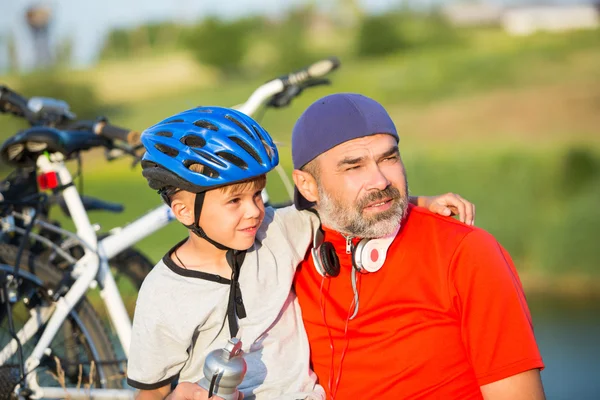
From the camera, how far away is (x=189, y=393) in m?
2.46

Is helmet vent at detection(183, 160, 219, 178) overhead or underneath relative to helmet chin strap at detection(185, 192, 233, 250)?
overhead

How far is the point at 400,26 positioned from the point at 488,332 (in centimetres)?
2490

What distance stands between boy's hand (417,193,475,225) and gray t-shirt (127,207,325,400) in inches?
17.6

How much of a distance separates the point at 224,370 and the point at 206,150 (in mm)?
726

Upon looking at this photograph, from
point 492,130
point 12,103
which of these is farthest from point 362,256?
point 492,130

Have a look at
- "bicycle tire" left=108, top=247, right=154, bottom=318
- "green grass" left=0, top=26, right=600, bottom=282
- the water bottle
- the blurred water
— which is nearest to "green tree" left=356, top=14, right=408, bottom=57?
"green grass" left=0, top=26, right=600, bottom=282

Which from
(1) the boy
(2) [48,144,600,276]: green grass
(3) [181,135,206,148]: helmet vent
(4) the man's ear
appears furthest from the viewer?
(2) [48,144,600,276]: green grass

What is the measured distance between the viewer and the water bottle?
2.31 m

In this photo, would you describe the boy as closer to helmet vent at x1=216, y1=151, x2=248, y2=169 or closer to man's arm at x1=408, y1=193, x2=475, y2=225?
helmet vent at x1=216, y1=151, x2=248, y2=169

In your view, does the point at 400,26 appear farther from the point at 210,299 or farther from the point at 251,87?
the point at 210,299

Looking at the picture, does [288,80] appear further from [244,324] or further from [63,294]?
[244,324]

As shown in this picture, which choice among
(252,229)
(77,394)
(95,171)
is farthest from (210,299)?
(95,171)

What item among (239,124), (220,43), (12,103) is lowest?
(239,124)

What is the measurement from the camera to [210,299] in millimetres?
2688
